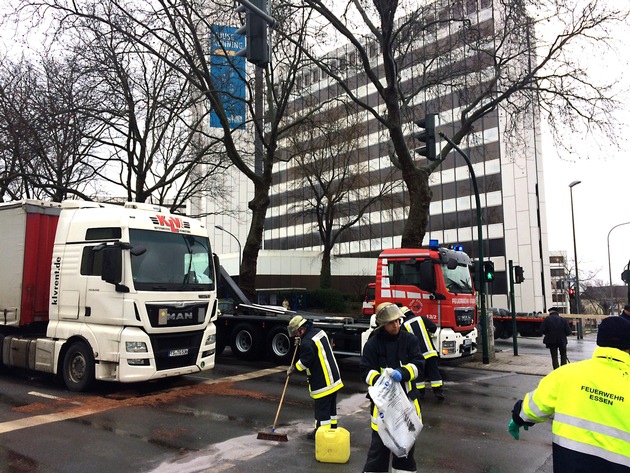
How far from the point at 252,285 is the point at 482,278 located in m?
9.50

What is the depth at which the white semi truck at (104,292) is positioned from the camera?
8.87 meters

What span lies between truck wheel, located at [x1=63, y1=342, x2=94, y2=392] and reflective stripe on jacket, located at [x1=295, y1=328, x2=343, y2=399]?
193 inches

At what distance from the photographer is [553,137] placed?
18.1 m

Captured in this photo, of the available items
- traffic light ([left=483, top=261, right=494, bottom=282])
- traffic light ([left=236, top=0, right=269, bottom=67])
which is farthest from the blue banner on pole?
traffic light ([left=483, top=261, right=494, bottom=282])

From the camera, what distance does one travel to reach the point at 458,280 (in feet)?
39.4

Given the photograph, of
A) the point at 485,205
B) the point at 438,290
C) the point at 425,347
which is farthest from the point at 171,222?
the point at 485,205

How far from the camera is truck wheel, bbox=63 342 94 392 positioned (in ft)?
29.9

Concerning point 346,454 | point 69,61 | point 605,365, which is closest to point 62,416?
point 346,454

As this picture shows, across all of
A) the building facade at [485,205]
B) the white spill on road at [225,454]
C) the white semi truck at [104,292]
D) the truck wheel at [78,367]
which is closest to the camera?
the white spill on road at [225,454]

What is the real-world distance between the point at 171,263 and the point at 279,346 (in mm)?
4562

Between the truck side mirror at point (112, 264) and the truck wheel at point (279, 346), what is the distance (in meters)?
5.30

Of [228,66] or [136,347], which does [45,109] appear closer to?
[228,66]

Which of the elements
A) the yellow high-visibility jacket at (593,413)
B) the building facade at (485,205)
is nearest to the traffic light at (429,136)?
the yellow high-visibility jacket at (593,413)

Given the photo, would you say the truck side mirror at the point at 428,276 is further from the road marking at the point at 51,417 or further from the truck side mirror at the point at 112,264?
the road marking at the point at 51,417
